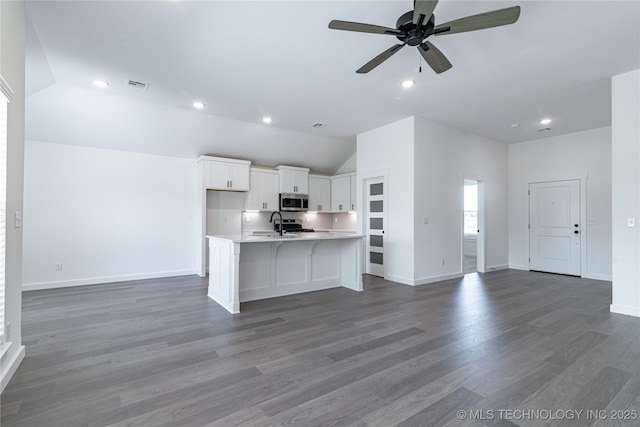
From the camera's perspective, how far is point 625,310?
12.2 feet

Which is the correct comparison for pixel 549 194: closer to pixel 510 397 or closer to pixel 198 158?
pixel 510 397

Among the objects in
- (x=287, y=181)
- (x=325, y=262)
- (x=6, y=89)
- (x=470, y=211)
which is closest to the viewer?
(x=6, y=89)

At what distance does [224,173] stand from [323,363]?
495 cm

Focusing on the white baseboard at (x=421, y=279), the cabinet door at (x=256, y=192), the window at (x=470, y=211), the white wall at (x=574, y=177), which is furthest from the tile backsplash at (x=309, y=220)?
the window at (x=470, y=211)

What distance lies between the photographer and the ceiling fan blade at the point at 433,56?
2.55 meters

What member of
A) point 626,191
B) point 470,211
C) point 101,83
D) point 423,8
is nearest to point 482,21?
point 423,8

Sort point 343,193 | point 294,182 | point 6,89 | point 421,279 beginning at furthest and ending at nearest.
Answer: point 343,193
point 294,182
point 421,279
point 6,89

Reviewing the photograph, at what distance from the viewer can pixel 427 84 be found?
4.01 m

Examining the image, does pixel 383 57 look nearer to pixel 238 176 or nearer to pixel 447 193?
pixel 447 193

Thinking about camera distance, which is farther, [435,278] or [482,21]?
[435,278]

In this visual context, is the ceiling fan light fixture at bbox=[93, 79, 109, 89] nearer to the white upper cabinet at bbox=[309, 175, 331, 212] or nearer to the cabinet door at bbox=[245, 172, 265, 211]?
the cabinet door at bbox=[245, 172, 265, 211]

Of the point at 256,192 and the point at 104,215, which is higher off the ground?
the point at 256,192

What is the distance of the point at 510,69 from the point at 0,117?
489 centimetres

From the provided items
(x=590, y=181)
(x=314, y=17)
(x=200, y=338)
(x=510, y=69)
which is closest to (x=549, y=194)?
(x=590, y=181)
